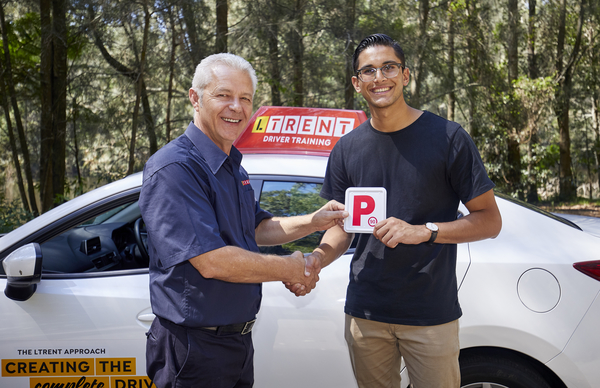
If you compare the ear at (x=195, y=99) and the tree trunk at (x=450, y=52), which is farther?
the tree trunk at (x=450, y=52)

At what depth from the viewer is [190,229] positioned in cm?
156

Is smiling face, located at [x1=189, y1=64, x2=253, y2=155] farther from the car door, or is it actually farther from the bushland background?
the bushland background

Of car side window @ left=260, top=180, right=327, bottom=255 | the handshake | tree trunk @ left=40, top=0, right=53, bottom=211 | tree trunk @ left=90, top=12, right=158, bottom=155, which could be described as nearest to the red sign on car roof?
car side window @ left=260, top=180, right=327, bottom=255

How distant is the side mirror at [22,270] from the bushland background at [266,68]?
515 centimetres

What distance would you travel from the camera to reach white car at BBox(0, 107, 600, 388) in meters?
2.21

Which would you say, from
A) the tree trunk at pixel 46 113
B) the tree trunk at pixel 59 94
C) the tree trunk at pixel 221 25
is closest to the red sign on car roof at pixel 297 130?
the tree trunk at pixel 221 25

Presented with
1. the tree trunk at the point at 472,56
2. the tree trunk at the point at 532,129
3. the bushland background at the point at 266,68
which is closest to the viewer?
the bushland background at the point at 266,68

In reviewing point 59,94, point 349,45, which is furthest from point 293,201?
point 59,94

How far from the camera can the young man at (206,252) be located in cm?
158

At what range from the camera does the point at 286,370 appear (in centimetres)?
234

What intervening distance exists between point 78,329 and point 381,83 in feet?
5.88

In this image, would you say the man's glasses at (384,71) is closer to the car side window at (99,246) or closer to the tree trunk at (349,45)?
the car side window at (99,246)

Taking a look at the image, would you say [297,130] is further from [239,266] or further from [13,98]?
[13,98]

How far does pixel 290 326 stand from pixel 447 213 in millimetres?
893
